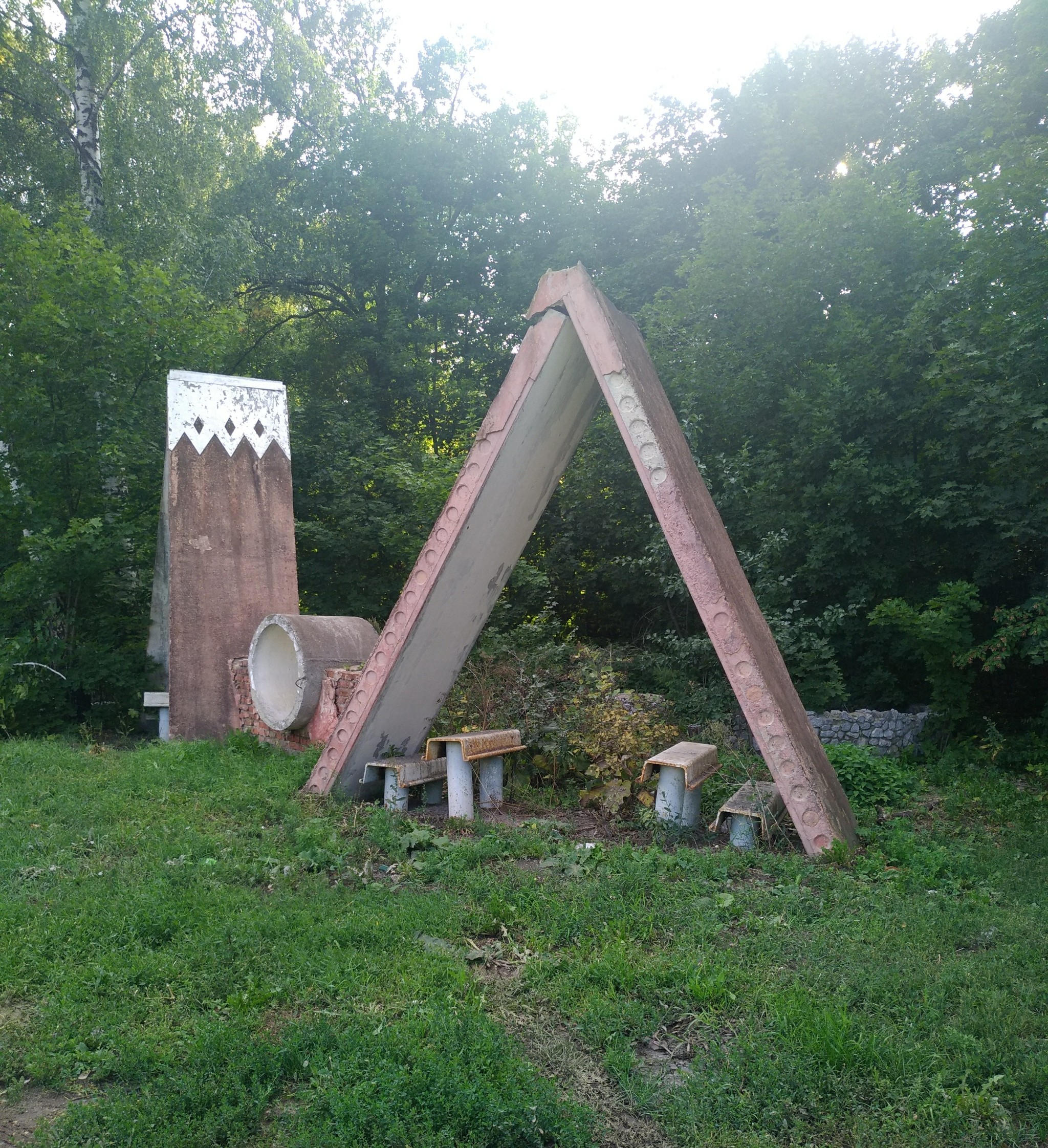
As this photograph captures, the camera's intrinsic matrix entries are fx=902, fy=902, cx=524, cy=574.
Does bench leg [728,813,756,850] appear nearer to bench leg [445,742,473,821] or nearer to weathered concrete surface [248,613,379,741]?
bench leg [445,742,473,821]

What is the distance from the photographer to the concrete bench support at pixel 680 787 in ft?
17.9

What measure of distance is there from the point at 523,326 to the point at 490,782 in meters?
12.4

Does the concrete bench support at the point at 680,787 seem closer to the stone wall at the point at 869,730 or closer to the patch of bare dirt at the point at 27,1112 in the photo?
the stone wall at the point at 869,730

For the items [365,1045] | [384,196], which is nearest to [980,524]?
[365,1045]

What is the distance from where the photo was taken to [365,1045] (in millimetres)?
2805

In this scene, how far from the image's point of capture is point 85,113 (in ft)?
45.1

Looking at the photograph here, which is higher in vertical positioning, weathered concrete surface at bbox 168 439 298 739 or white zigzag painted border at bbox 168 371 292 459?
white zigzag painted border at bbox 168 371 292 459

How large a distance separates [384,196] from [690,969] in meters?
16.8

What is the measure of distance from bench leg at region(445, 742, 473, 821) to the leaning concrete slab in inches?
148

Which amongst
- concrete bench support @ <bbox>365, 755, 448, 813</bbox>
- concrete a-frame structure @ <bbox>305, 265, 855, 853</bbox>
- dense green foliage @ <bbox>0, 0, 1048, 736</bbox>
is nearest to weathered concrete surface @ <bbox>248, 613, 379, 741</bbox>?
concrete a-frame structure @ <bbox>305, 265, 855, 853</bbox>

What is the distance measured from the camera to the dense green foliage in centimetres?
896

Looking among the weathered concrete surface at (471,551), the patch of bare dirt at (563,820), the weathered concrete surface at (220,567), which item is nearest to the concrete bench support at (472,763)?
the patch of bare dirt at (563,820)

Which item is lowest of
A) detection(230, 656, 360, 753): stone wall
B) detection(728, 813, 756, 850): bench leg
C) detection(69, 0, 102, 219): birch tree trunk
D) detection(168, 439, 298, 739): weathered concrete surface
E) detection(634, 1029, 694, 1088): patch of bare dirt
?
detection(634, 1029, 694, 1088): patch of bare dirt

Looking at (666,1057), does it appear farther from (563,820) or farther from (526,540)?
(526,540)
